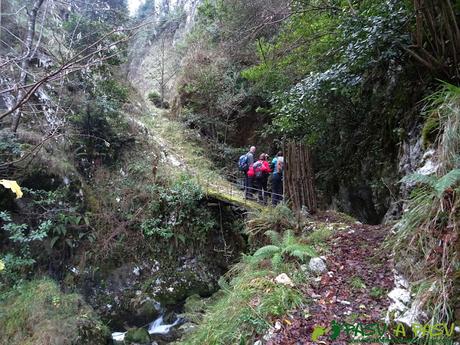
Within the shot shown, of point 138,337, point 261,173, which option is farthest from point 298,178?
point 138,337

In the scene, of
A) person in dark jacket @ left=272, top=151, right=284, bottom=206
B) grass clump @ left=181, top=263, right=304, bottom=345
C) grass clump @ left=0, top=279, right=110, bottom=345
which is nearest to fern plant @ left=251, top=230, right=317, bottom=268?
grass clump @ left=181, top=263, right=304, bottom=345

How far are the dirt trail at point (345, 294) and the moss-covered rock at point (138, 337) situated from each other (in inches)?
172

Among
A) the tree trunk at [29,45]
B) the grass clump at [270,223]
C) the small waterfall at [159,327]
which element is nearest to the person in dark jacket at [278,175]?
the grass clump at [270,223]

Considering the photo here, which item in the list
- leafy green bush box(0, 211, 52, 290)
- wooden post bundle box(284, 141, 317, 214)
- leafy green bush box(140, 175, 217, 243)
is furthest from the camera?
leafy green bush box(140, 175, 217, 243)

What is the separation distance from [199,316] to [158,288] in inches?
90.3

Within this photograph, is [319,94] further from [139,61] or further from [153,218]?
[139,61]

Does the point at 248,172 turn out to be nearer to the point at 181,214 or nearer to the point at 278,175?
the point at 278,175

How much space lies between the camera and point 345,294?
355cm

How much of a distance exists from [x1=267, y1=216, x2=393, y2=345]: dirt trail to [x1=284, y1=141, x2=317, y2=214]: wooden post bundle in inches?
81.9

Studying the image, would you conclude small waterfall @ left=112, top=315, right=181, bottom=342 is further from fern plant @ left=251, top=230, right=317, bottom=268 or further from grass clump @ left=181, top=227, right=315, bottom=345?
fern plant @ left=251, top=230, right=317, bottom=268

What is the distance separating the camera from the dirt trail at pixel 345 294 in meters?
3.09

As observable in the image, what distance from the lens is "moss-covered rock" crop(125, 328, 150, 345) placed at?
21.4 ft

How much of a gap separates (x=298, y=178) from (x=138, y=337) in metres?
4.66

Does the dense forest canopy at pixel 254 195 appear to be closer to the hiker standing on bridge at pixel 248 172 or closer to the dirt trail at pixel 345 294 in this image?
the dirt trail at pixel 345 294
